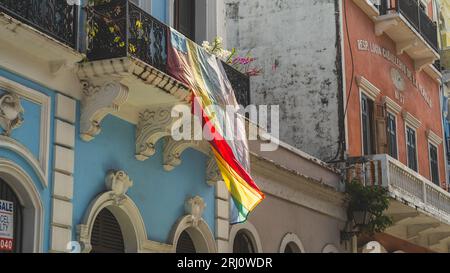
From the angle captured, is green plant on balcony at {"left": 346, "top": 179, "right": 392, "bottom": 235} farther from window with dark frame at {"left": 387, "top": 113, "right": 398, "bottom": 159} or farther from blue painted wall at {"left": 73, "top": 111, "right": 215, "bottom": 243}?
blue painted wall at {"left": 73, "top": 111, "right": 215, "bottom": 243}

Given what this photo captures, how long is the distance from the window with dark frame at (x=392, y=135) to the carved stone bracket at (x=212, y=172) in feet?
27.3

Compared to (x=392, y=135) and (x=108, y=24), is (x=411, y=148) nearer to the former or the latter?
(x=392, y=135)

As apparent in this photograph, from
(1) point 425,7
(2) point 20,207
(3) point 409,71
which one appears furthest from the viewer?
(1) point 425,7

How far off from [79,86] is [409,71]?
13969mm

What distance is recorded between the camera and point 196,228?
43.1ft

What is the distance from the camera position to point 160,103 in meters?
11.7

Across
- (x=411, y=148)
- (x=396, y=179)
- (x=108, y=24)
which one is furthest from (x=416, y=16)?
(x=108, y=24)

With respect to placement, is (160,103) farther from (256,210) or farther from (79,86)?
(256,210)

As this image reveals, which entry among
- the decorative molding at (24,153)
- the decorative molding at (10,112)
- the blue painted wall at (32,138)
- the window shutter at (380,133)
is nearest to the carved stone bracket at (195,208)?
the blue painted wall at (32,138)

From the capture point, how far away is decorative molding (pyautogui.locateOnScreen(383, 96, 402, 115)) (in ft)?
69.5

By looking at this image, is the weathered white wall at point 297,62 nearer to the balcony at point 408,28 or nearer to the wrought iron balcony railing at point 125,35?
the balcony at point 408,28

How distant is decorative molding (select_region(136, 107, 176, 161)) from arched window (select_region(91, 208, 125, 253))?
0.88m
